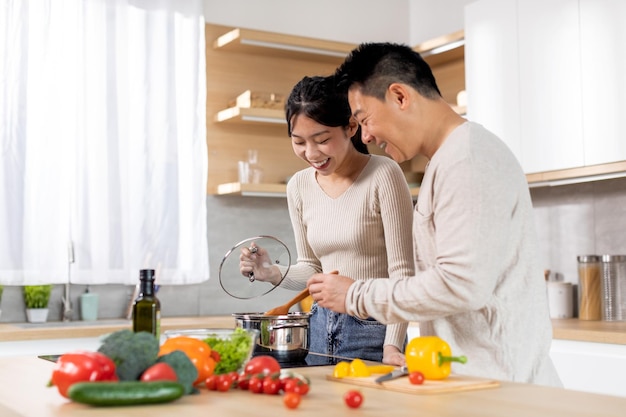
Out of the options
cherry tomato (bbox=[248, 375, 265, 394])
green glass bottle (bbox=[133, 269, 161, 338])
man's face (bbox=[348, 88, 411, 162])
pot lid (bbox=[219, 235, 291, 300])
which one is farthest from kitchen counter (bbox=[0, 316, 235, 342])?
cherry tomato (bbox=[248, 375, 265, 394])

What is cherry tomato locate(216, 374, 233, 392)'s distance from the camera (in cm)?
164

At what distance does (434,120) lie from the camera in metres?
1.98

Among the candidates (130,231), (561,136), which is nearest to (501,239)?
(561,136)

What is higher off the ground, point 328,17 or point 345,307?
point 328,17

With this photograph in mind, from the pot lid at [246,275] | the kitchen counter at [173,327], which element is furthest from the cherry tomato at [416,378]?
the kitchen counter at [173,327]

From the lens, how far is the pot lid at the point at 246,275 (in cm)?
243

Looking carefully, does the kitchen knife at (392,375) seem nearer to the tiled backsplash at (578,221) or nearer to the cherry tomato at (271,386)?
the cherry tomato at (271,386)

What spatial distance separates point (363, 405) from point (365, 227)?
1.03 m

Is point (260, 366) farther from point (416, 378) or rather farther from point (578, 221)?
point (578, 221)

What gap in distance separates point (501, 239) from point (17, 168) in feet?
10.1

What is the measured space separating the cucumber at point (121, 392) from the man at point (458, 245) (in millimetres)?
543

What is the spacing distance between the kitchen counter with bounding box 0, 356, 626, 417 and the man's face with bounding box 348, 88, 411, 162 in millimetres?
604

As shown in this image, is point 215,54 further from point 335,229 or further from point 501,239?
point 501,239

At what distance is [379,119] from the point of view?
204 centimetres
